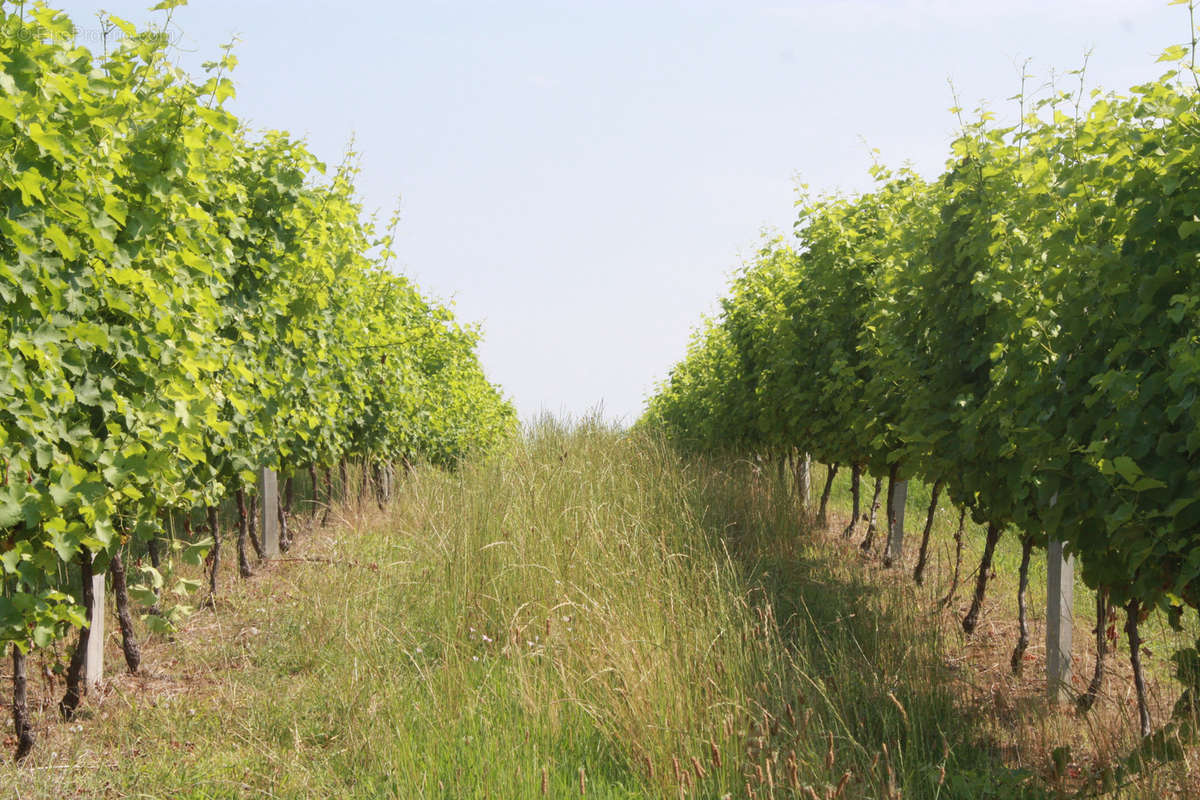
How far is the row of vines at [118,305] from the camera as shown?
3912mm

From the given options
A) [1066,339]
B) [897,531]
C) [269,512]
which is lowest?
[897,531]


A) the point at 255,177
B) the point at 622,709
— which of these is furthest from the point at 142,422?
the point at 255,177

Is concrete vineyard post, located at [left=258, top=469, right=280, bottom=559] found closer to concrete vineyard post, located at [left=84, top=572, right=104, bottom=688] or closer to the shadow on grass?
concrete vineyard post, located at [left=84, top=572, right=104, bottom=688]

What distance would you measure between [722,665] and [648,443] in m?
5.32

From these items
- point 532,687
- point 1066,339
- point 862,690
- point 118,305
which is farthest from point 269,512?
point 1066,339

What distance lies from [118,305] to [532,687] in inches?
103

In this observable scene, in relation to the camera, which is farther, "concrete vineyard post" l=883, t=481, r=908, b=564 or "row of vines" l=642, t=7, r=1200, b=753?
"concrete vineyard post" l=883, t=481, r=908, b=564

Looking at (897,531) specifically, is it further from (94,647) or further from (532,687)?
(94,647)

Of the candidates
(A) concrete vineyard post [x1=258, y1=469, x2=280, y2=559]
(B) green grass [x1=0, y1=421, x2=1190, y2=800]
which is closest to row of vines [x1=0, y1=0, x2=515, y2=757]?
(B) green grass [x1=0, y1=421, x2=1190, y2=800]

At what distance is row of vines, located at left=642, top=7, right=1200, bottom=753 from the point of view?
4016mm

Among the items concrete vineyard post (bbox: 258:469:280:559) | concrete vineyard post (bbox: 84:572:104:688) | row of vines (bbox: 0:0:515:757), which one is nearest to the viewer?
row of vines (bbox: 0:0:515:757)

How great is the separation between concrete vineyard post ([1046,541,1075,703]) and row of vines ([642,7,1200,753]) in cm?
39

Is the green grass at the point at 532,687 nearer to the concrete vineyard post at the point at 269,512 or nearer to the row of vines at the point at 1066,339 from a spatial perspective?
the row of vines at the point at 1066,339

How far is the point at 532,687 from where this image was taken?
4504 millimetres
